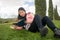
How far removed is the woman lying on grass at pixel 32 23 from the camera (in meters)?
7.44

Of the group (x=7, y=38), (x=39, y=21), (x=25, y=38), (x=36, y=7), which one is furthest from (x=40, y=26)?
(x=36, y=7)

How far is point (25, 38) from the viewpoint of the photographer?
7637 mm

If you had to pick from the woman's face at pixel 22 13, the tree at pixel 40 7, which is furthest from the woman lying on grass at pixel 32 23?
the tree at pixel 40 7

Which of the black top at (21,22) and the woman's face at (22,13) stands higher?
the woman's face at (22,13)

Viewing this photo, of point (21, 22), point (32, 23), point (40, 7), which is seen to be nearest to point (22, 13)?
point (21, 22)

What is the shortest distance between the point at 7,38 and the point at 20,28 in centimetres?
88

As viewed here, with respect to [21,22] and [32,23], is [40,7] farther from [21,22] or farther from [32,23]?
[32,23]

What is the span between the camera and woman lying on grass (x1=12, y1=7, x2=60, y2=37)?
744 cm

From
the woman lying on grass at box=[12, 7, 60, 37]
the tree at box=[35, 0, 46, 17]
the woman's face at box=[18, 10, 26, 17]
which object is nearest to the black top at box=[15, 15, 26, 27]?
the woman lying on grass at box=[12, 7, 60, 37]

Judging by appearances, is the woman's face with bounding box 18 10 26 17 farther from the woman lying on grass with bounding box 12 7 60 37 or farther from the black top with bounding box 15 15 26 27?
the black top with bounding box 15 15 26 27

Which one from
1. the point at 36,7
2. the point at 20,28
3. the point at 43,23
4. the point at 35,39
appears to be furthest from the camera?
the point at 36,7

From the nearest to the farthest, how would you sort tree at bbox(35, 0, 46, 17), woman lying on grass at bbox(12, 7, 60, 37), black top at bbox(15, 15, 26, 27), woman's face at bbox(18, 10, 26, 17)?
woman lying on grass at bbox(12, 7, 60, 37) → woman's face at bbox(18, 10, 26, 17) → black top at bbox(15, 15, 26, 27) → tree at bbox(35, 0, 46, 17)

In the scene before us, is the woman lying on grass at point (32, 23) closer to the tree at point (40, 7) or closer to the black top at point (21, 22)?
the black top at point (21, 22)

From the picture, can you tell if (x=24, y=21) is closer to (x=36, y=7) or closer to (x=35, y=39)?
(x=35, y=39)
